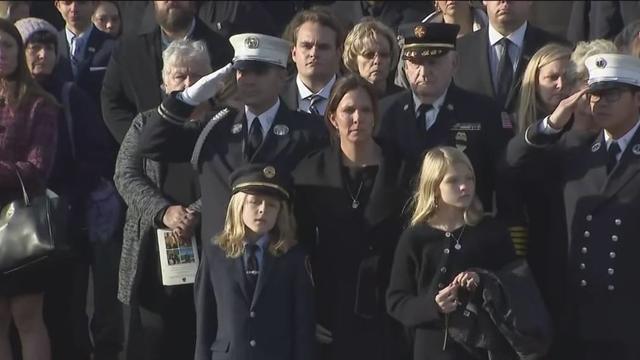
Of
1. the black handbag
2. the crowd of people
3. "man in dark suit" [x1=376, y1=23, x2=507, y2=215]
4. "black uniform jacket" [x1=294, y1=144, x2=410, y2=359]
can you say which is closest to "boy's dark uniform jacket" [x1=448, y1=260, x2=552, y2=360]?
the crowd of people

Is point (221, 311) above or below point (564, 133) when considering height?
below

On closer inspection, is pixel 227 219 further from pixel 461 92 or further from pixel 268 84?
pixel 461 92

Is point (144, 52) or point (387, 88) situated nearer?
point (387, 88)

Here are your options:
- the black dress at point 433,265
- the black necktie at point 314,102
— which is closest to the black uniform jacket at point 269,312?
the black dress at point 433,265

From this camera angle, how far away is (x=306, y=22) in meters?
8.27

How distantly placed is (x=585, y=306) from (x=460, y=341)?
0.64m

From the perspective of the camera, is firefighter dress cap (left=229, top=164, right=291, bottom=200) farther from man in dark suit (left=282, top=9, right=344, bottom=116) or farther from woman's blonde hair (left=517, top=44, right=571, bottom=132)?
woman's blonde hair (left=517, top=44, right=571, bottom=132)

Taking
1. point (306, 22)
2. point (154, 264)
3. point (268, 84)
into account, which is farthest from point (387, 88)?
point (154, 264)

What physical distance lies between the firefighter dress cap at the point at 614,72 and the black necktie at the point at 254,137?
158cm

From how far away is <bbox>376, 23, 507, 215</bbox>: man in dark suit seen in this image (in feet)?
24.1

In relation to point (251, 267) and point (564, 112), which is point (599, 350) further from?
point (251, 267)

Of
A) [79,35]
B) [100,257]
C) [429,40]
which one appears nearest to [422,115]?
[429,40]

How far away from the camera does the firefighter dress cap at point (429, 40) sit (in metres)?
7.41

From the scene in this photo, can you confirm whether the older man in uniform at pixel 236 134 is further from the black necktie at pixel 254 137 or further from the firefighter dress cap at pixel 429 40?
the firefighter dress cap at pixel 429 40
